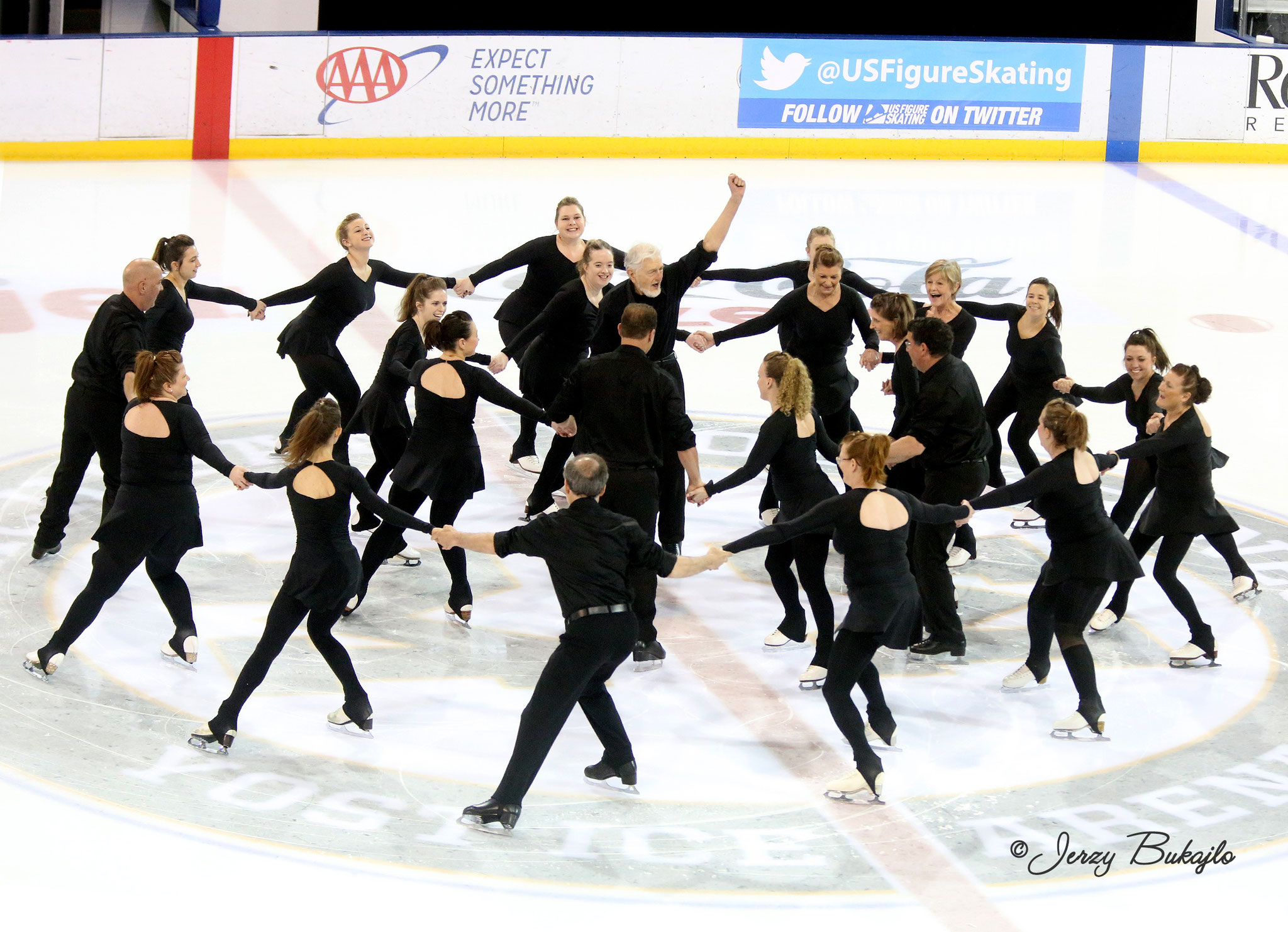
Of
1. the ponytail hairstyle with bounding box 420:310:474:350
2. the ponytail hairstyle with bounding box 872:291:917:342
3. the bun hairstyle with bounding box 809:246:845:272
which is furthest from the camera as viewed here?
the bun hairstyle with bounding box 809:246:845:272

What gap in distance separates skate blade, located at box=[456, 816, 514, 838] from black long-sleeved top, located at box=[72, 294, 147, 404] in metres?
3.13

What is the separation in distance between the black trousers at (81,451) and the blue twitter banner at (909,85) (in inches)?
557

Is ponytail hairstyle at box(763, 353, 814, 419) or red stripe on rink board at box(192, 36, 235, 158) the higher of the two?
red stripe on rink board at box(192, 36, 235, 158)

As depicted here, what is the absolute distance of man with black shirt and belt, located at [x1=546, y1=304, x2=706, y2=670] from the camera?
730cm

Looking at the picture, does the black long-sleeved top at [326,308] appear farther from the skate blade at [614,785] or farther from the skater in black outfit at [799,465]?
the skate blade at [614,785]

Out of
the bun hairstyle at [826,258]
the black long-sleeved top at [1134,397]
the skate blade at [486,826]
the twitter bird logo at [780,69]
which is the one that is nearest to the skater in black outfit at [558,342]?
the bun hairstyle at [826,258]

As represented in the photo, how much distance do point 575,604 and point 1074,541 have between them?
223 cm

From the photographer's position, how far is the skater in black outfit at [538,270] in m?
9.62

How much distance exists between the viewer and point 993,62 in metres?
21.6

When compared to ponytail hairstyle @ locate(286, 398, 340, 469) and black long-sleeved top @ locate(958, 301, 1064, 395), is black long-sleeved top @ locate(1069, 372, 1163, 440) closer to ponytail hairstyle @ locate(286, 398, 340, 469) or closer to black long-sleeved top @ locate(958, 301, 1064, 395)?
black long-sleeved top @ locate(958, 301, 1064, 395)

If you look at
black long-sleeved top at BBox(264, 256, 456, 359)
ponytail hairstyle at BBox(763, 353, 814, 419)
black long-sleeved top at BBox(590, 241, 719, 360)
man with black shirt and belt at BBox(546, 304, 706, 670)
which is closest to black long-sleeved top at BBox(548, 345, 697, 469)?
man with black shirt and belt at BBox(546, 304, 706, 670)

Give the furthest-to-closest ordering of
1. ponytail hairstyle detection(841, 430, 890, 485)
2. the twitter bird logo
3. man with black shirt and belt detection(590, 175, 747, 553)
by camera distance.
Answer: the twitter bird logo
man with black shirt and belt detection(590, 175, 747, 553)
ponytail hairstyle detection(841, 430, 890, 485)

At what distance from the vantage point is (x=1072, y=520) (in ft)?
22.3

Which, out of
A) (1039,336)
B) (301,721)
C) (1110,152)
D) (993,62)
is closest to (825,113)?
(993,62)
